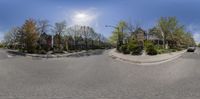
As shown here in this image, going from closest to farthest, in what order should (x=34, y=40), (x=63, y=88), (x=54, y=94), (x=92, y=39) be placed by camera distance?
(x=54, y=94), (x=63, y=88), (x=34, y=40), (x=92, y=39)

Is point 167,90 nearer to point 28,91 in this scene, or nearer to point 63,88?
point 63,88

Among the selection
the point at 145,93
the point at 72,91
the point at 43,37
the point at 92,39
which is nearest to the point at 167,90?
the point at 145,93

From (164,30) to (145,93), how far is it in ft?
288

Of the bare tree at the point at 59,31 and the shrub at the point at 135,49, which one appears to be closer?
the shrub at the point at 135,49

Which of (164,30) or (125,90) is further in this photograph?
(164,30)

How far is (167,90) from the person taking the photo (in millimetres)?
9844

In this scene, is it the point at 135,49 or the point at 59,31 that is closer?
the point at 135,49

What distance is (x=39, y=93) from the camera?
31.3 feet

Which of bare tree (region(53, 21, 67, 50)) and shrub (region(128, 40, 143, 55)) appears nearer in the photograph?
shrub (region(128, 40, 143, 55))

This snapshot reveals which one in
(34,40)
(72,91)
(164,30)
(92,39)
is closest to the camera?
(72,91)

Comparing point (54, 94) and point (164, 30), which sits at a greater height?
point (164, 30)

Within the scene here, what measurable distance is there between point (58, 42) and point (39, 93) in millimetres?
79597

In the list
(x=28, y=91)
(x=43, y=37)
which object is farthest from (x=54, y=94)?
(x=43, y=37)

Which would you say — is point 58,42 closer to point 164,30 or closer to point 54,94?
point 164,30
